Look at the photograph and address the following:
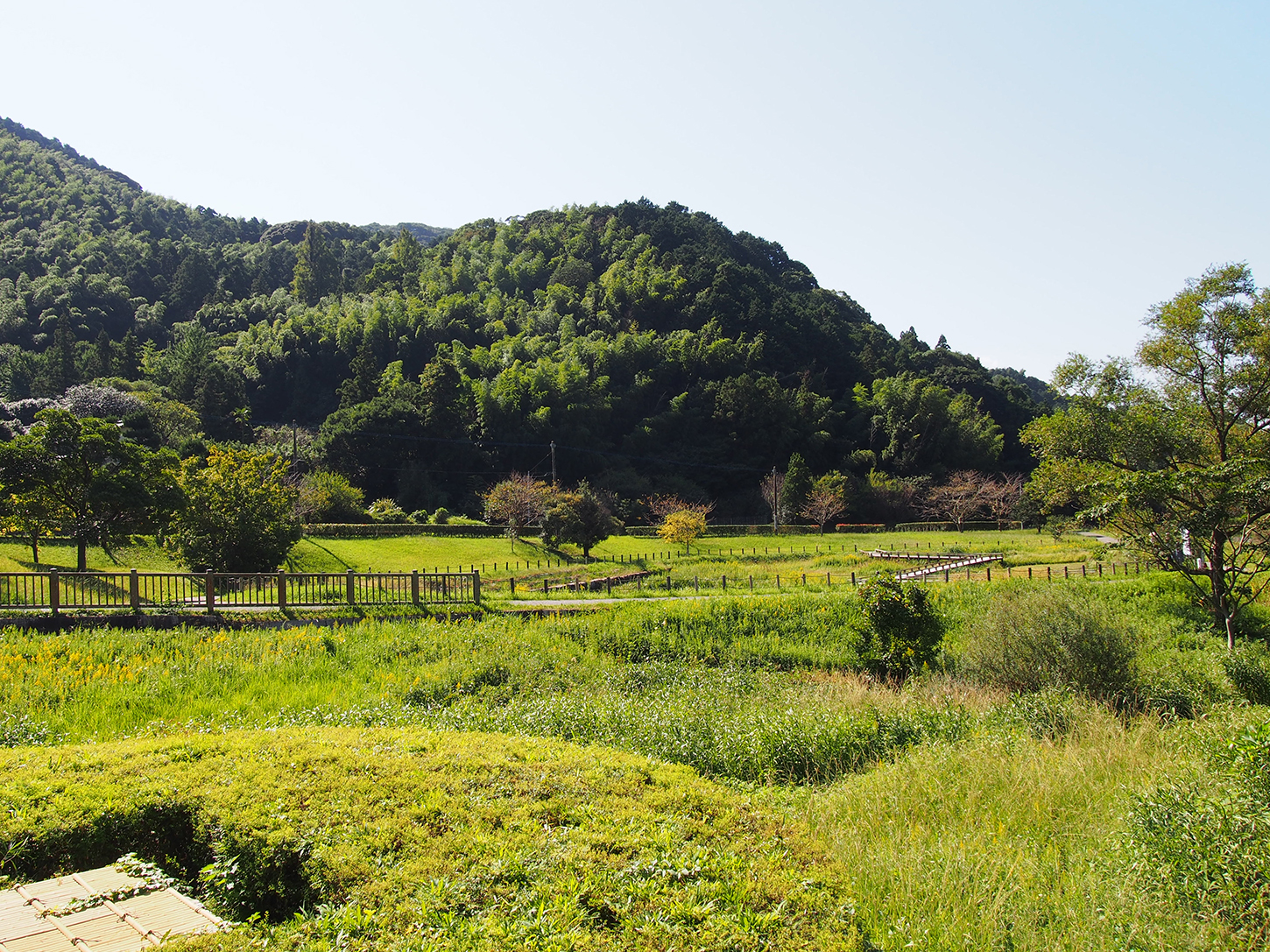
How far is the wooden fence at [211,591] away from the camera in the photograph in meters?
16.5

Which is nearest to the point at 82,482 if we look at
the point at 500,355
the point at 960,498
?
the point at 500,355

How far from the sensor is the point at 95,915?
4.23 metres

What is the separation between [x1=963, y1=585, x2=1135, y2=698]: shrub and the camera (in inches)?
567

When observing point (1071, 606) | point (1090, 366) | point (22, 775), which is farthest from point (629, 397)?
point (22, 775)

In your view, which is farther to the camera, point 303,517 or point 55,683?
point 303,517

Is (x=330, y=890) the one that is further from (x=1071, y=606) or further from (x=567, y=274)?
(x=567, y=274)

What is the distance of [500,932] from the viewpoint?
12.2 ft

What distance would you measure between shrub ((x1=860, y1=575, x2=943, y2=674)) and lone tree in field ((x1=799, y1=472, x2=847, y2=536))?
48603mm

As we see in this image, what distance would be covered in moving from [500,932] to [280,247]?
150 metres

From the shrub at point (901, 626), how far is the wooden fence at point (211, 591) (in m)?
10.5

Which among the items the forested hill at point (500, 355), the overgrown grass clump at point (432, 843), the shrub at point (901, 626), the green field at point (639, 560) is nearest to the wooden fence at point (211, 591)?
the green field at point (639, 560)

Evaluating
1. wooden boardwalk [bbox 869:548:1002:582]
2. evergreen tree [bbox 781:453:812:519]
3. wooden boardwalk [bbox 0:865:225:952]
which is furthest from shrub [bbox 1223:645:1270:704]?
evergreen tree [bbox 781:453:812:519]

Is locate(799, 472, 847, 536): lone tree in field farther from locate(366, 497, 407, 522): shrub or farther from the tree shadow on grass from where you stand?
the tree shadow on grass

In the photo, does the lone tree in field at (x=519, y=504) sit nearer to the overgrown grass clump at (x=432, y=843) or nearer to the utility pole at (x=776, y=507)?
the utility pole at (x=776, y=507)
